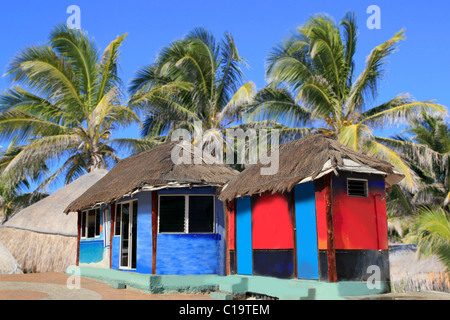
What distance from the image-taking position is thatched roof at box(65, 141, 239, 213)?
452 inches

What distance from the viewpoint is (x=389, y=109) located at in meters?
17.0

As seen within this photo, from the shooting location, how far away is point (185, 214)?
11.8 meters

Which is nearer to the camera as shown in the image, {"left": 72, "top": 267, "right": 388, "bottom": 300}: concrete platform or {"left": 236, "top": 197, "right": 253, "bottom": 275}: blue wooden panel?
{"left": 72, "top": 267, "right": 388, "bottom": 300}: concrete platform

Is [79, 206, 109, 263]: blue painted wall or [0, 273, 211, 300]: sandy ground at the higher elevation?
[79, 206, 109, 263]: blue painted wall

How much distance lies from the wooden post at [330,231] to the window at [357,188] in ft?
1.71

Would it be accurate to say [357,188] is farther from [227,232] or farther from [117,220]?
[117,220]

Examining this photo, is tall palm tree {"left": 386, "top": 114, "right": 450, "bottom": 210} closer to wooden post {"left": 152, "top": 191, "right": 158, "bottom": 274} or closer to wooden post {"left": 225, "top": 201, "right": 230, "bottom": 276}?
wooden post {"left": 225, "top": 201, "right": 230, "bottom": 276}

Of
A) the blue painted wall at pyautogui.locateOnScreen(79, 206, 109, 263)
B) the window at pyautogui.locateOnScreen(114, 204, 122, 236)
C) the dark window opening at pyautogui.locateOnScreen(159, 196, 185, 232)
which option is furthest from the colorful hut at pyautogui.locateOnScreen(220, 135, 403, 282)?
the blue painted wall at pyautogui.locateOnScreen(79, 206, 109, 263)

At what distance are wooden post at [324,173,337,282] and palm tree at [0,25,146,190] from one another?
13.2 meters

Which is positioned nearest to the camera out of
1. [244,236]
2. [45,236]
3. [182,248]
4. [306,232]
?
[306,232]

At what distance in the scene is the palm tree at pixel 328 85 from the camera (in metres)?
16.8

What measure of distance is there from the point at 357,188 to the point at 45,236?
13.0 m

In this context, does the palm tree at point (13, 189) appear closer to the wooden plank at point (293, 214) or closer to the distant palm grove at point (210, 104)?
the distant palm grove at point (210, 104)

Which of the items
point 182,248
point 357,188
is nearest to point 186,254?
point 182,248
